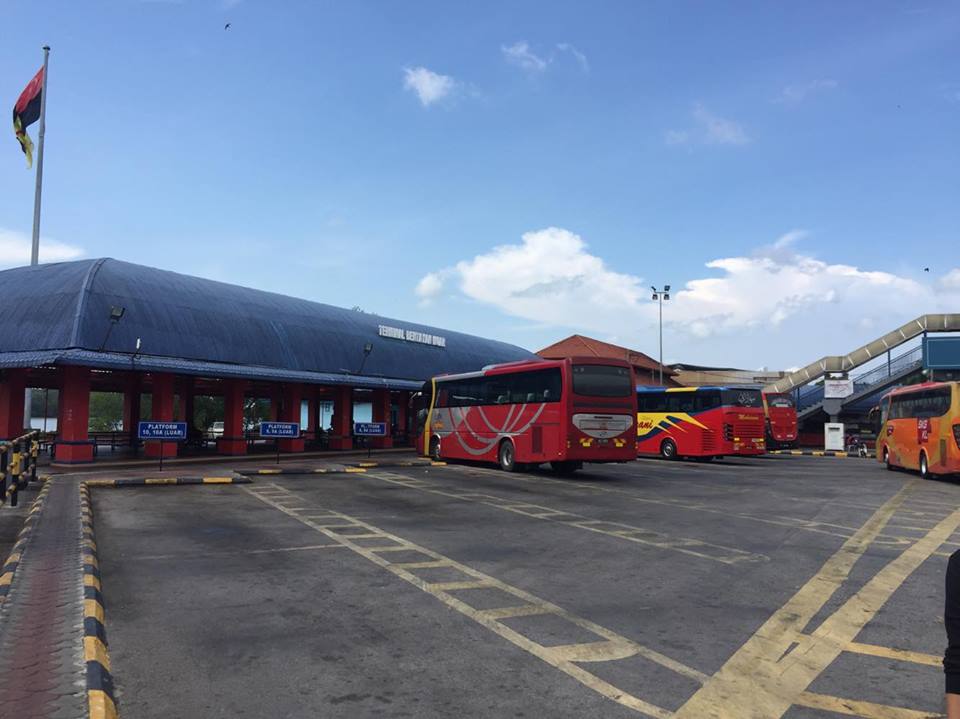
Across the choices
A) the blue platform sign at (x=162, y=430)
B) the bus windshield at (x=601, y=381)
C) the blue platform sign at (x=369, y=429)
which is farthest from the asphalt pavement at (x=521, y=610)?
the blue platform sign at (x=369, y=429)

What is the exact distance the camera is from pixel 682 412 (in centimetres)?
3162

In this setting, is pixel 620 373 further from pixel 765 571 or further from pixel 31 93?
pixel 31 93

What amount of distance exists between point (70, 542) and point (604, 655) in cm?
788

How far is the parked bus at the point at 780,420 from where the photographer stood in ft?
125

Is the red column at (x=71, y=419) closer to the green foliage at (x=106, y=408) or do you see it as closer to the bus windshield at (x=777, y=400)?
the bus windshield at (x=777, y=400)

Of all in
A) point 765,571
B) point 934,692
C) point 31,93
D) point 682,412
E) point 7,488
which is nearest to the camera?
point 934,692

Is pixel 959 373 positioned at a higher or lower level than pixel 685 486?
higher

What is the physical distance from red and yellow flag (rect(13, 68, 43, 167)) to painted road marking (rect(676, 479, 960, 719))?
3917cm

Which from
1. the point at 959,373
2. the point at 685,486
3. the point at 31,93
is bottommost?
the point at 685,486

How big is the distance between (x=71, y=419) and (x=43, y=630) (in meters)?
19.8

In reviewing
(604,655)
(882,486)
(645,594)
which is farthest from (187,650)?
(882,486)

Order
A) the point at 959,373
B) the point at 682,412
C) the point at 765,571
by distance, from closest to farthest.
Answer: the point at 765,571 → the point at 682,412 → the point at 959,373

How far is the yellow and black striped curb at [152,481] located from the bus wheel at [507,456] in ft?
28.4

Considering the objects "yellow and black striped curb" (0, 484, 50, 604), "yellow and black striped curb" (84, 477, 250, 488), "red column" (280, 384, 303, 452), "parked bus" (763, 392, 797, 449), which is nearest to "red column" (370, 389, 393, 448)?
"red column" (280, 384, 303, 452)
